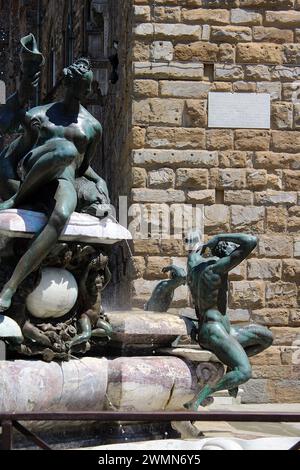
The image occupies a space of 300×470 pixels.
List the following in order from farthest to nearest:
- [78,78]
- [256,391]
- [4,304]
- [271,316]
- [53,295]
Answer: [271,316], [256,391], [78,78], [53,295], [4,304]

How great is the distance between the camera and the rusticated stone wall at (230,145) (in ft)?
33.5

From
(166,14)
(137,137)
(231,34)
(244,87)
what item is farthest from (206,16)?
(137,137)

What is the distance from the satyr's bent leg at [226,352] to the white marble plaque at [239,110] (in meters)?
4.49

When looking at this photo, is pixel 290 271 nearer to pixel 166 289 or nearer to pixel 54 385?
pixel 166 289

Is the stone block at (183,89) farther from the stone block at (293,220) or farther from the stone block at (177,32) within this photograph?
the stone block at (293,220)

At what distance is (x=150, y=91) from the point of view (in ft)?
34.0

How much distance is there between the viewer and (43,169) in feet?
18.1

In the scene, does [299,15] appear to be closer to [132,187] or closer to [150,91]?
[150,91]

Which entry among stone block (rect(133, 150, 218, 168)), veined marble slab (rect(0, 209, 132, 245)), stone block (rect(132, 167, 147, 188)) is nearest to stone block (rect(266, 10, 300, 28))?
stone block (rect(133, 150, 218, 168))

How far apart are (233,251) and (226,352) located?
0.66 m

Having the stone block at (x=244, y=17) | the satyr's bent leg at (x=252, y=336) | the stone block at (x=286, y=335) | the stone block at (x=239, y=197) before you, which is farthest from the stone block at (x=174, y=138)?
the satyr's bent leg at (x=252, y=336)

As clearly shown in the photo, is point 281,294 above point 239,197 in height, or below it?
below

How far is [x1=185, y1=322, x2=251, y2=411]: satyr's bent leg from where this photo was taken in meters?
6.22

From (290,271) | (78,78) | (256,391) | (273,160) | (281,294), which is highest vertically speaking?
(78,78)
